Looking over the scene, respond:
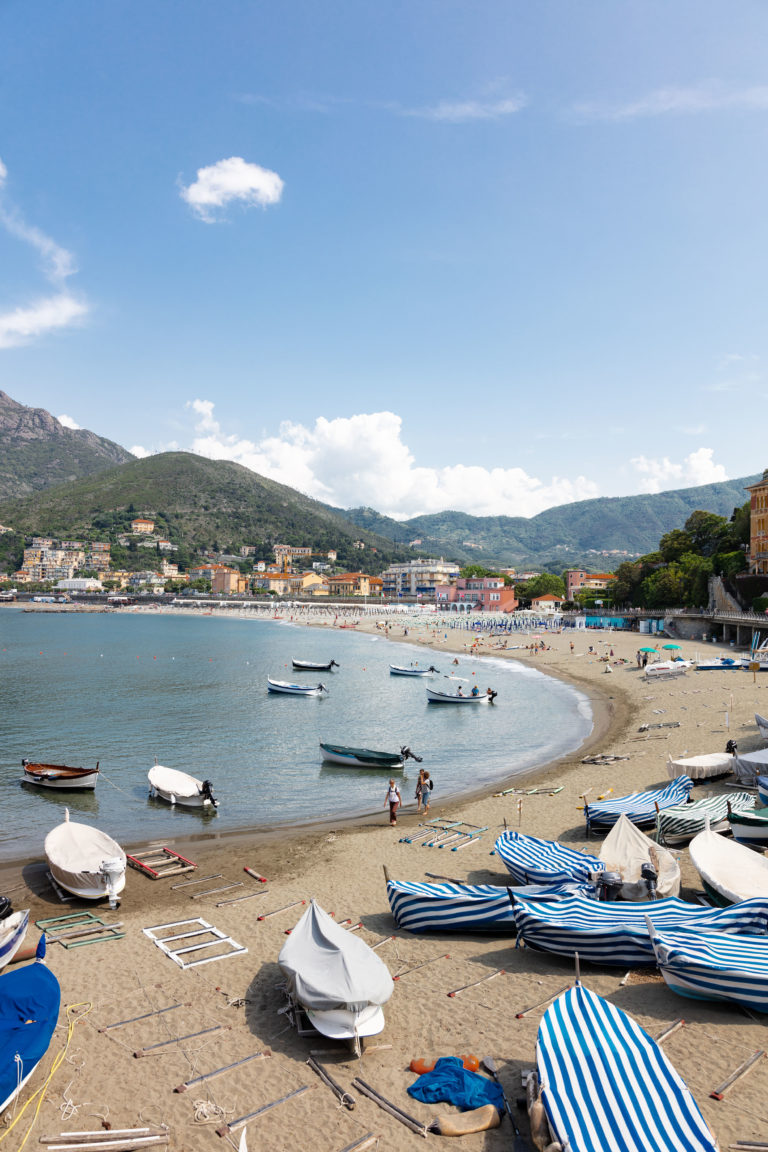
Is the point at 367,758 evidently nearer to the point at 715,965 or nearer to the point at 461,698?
the point at 461,698

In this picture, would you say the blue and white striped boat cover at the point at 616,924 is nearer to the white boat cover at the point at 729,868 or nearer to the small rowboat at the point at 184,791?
the white boat cover at the point at 729,868

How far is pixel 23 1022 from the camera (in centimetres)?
756

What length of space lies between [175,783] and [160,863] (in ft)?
18.8

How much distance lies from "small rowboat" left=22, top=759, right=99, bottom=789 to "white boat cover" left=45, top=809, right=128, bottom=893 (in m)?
7.46

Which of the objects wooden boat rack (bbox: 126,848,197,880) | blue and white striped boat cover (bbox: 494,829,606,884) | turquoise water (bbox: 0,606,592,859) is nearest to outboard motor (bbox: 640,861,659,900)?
blue and white striped boat cover (bbox: 494,829,606,884)

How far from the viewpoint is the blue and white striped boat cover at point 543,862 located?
11.7m

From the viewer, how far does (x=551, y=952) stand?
390 inches

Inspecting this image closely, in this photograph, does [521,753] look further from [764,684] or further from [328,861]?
[764,684]

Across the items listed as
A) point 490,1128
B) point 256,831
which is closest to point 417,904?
point 490,1128

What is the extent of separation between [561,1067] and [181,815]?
617 inches

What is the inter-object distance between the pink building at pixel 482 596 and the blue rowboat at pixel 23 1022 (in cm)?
12136

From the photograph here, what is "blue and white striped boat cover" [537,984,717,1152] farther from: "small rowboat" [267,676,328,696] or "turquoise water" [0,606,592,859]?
"small rowboat" [267,676,328,696]

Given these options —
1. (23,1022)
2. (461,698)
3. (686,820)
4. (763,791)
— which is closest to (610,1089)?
(23,1022)

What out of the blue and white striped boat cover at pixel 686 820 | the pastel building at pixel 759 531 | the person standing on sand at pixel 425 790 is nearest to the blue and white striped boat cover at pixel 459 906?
the blue and white striped boat cover at pixel 686 820
